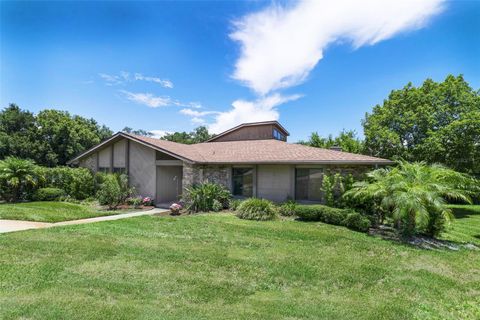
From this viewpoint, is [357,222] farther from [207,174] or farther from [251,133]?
[251,133]

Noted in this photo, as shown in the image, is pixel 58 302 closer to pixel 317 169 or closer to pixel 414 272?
pixel 414 272

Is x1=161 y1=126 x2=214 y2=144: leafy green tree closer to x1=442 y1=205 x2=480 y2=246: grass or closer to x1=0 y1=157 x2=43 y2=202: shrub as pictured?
x1=0 y1=157 x2=43 y2=202: shrub

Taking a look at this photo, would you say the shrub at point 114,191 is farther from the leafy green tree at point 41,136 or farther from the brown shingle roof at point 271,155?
the leafy green tree at point 41,136

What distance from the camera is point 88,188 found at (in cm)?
1673

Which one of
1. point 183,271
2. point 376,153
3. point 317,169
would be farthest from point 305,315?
point 376,153

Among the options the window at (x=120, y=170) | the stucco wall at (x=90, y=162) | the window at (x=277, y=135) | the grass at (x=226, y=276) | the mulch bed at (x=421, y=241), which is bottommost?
the mulch bed at (x=421, y=241)

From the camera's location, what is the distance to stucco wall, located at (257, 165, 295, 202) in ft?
45.1

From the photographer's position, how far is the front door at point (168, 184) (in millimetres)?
16219

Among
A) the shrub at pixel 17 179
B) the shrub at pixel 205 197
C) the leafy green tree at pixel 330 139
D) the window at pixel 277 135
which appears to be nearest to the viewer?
the shrub at pixel 205 197

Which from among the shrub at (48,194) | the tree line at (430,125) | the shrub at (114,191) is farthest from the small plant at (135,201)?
the tree line at (430,125)

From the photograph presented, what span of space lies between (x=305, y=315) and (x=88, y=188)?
54.3 feet

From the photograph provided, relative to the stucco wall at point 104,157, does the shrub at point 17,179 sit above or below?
below

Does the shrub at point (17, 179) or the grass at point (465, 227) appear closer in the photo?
the grass at point (465, 227)

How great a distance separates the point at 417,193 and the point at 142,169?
46.2 feet
